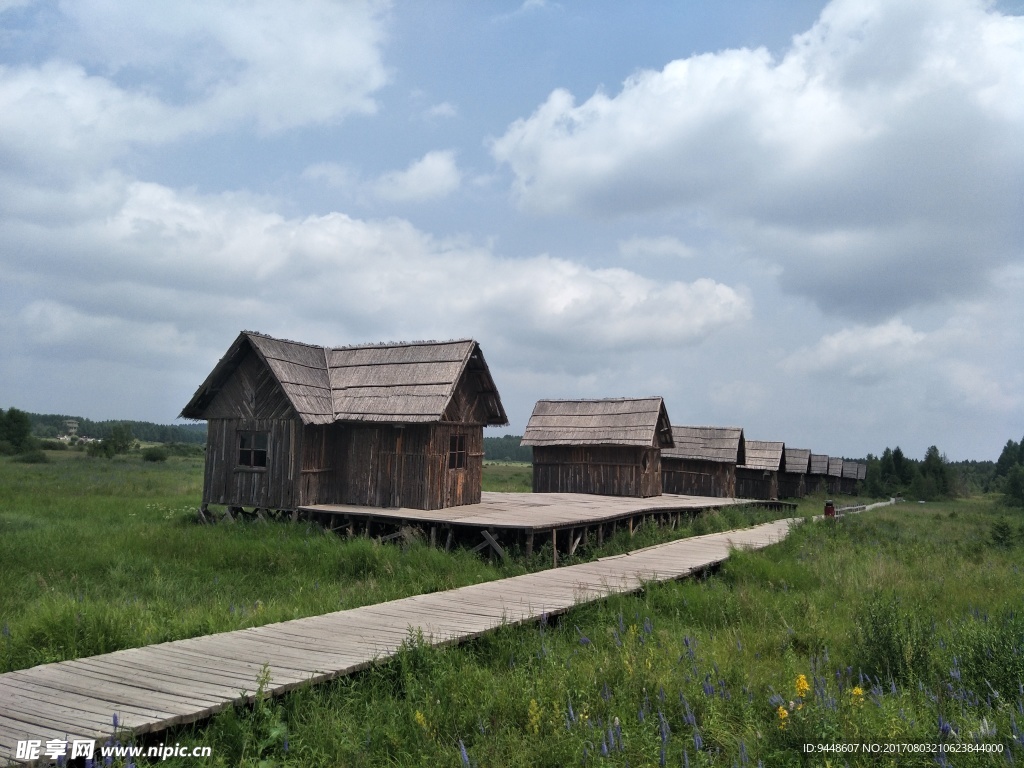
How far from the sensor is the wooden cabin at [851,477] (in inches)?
2727

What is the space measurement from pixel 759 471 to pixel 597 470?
819 inches

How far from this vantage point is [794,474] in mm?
55688

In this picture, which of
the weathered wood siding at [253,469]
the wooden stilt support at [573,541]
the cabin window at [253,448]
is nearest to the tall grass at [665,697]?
the wooden stilt support at [573,541]

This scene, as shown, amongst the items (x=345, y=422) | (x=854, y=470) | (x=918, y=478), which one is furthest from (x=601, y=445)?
(x=918, y=478)

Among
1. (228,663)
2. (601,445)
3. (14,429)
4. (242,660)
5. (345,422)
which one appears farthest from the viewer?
(14,429)

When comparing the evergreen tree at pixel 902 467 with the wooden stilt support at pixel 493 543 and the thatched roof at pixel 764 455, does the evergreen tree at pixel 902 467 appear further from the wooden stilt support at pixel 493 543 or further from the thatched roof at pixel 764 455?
the wooden stilt support at pixel 493 543

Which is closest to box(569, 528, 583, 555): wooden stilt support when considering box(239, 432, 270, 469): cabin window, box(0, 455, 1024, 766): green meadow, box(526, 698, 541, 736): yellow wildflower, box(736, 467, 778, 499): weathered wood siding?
box(0, 455, 1024, 766): green meadow

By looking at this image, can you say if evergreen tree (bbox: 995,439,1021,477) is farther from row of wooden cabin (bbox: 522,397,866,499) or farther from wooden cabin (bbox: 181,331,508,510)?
wooden cabin (bbox: 181,331,508,510)

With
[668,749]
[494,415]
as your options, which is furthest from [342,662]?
[494,415]

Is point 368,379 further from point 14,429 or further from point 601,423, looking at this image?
point 14,429

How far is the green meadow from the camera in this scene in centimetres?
506

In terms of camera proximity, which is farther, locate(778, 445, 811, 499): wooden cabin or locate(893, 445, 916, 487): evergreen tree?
locate(893, 445, 916, 487): evergreen tree

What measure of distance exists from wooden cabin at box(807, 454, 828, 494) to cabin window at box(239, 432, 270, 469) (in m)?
52.9

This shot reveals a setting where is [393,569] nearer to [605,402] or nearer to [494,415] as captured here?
[494,415]
